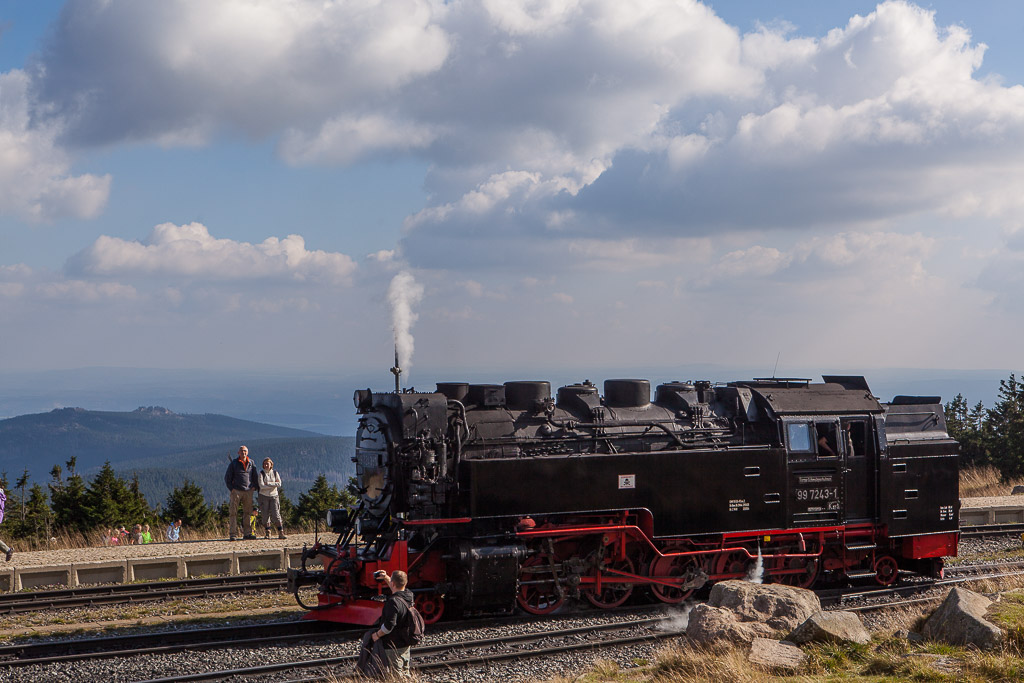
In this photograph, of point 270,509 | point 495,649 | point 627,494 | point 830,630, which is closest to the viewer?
point 830,630

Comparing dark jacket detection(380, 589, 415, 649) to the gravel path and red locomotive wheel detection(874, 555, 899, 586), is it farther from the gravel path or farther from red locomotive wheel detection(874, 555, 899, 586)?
the gravel path

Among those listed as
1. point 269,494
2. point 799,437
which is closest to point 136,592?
point 269,494

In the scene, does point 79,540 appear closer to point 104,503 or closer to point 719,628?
point 719,628

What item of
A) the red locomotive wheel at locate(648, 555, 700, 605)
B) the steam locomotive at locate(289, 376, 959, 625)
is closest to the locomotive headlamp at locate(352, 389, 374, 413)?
the steam locomotive at locate(289, 376, 959, 625)

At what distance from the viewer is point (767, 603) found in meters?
9.90

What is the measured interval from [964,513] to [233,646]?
51.7 feet

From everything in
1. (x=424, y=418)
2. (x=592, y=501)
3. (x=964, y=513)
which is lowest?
(x=964, y=513)

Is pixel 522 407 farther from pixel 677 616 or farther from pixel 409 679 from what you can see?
pixel 409 679

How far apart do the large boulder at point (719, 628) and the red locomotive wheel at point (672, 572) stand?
3176 millimetres

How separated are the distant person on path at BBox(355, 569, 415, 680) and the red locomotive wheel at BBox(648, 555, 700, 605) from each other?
17.2ft

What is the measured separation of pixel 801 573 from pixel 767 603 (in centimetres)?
366

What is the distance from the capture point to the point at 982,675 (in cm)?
711

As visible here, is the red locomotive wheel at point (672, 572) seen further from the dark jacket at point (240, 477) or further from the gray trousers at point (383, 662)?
the dark jacket at point (240, 477)

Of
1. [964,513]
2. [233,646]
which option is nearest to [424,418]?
[233,646]
